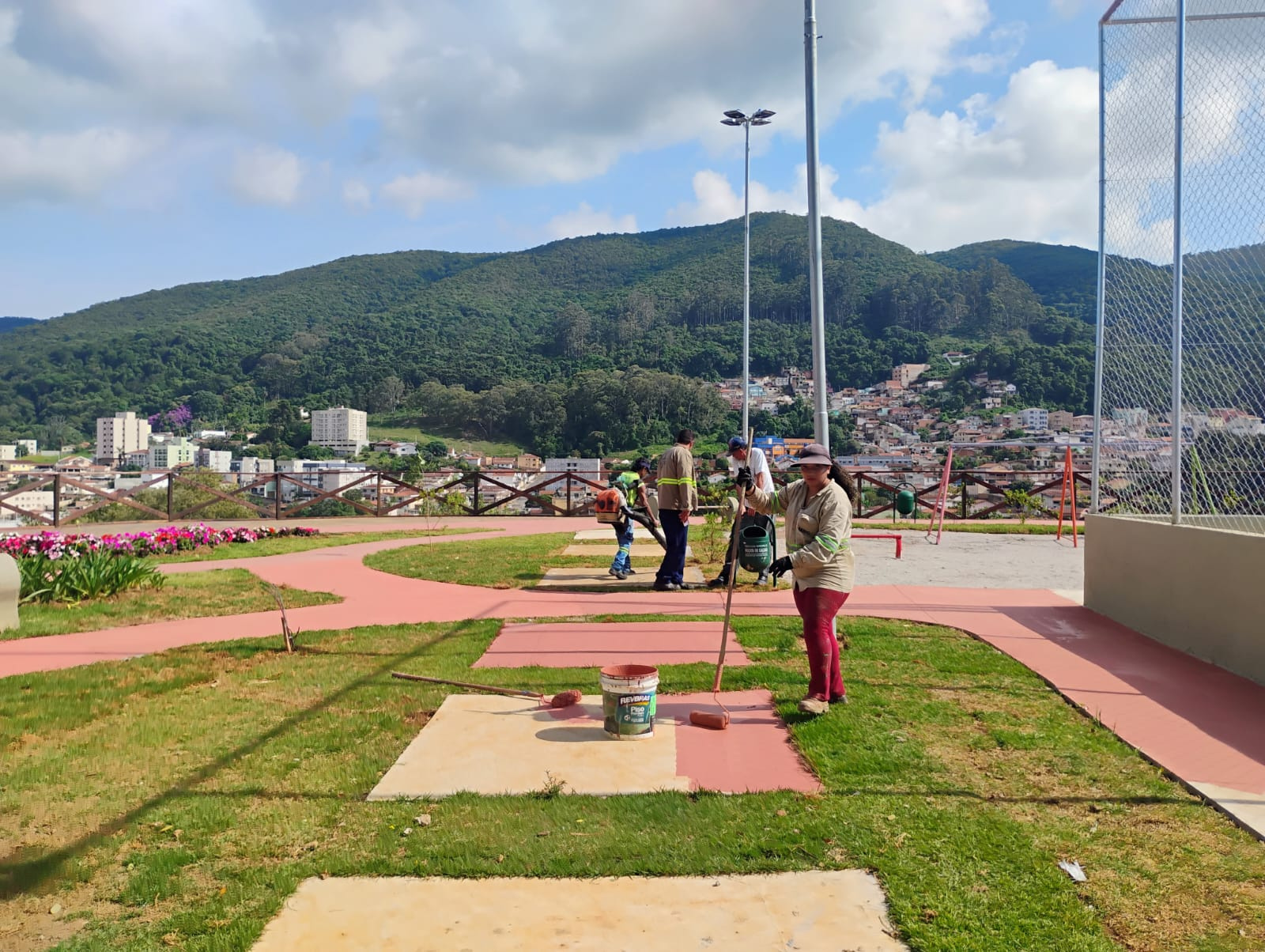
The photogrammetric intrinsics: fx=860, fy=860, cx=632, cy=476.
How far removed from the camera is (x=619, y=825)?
340 centimetres

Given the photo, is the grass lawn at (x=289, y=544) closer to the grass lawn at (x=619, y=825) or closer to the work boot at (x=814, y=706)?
the grass lawn at (x=619, y=825)

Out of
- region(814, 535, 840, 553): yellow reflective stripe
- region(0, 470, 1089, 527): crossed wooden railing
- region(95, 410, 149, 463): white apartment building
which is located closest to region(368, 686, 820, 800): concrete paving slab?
region(814, 535, 840, 553): yellow reflective stripe

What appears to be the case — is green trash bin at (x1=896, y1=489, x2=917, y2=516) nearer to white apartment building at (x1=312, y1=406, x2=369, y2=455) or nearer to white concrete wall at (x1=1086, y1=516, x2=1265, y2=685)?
white concrete wall at (x1=1086, y1=516, x2=1265, y2=685)

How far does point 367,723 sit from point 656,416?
48.7 meters

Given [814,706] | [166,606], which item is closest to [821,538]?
[814,706]

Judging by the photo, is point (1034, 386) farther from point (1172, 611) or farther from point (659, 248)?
point (659, 248)

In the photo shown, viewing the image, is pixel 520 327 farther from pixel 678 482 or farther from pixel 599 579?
pixel 678 482

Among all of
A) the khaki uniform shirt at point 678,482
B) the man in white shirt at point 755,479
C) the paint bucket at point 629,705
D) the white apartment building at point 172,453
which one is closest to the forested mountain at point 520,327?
the white apartment building at point 172,453

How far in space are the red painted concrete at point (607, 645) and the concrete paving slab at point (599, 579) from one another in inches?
84.2

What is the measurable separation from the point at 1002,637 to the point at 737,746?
3492 mm

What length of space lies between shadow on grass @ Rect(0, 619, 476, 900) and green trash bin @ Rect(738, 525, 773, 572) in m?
2.65

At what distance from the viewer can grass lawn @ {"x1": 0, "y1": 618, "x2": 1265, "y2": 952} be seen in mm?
2768

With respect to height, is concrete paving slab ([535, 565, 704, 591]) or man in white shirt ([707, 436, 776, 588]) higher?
man in white shirt ([707, 436, 776, 588])

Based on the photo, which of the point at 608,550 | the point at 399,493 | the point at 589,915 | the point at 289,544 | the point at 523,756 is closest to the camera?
the point at 589,915
